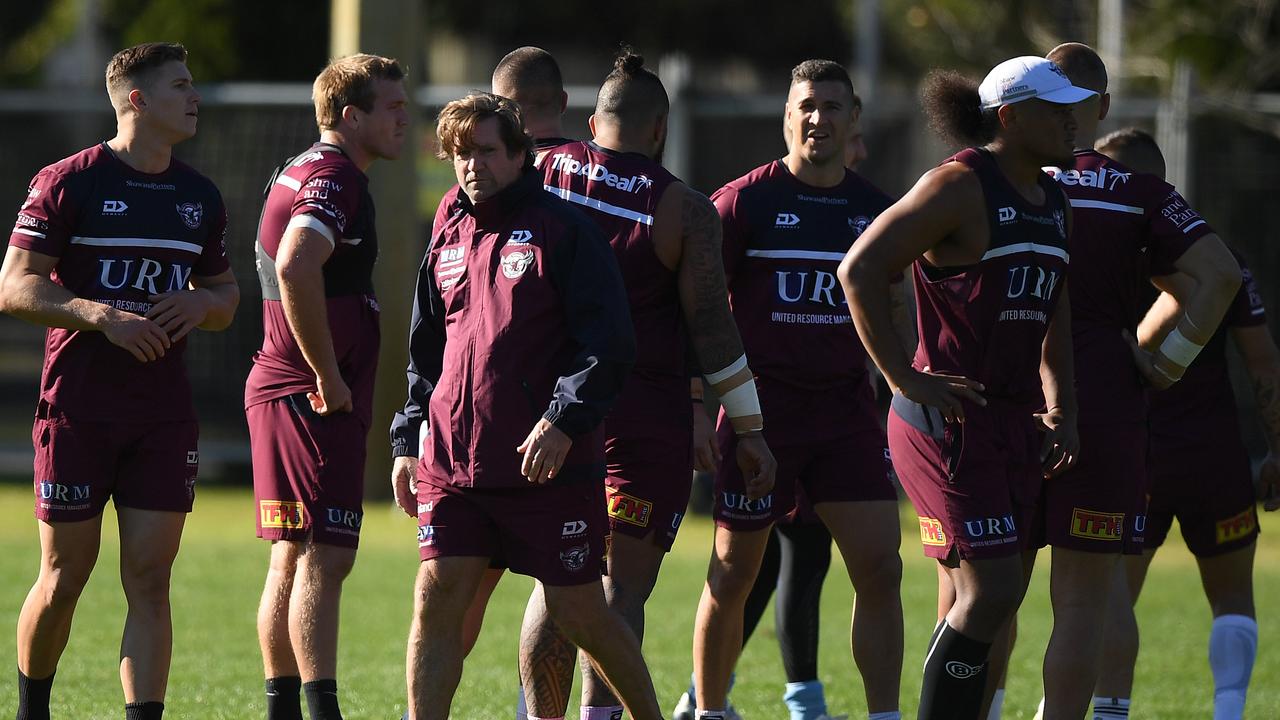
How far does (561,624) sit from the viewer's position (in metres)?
4.93

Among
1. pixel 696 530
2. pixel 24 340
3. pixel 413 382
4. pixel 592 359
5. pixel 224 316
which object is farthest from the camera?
pixel 24 340

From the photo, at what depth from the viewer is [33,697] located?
558 centimetres

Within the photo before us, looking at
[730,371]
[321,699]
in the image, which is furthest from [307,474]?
[730,371]

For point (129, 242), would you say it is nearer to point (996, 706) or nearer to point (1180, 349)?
point (996, 706)

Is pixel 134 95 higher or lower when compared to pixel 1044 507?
higher

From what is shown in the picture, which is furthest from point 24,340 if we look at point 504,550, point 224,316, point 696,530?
point 504,550

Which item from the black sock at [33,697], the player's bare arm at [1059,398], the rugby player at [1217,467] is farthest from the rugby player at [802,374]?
the black sock at [33,697]

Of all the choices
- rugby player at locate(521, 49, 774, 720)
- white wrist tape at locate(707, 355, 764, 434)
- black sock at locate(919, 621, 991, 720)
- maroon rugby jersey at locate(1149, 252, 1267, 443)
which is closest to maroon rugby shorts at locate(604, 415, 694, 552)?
rugby player at locate(521, 49, 774, 720)

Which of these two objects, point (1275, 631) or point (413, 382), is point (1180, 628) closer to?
point (1275, 631)

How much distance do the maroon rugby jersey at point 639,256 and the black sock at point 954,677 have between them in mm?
1288

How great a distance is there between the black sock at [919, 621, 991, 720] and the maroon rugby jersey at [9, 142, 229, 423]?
275cm

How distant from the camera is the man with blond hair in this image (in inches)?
216

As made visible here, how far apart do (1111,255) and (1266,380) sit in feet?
4.01

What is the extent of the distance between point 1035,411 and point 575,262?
1730 mm
